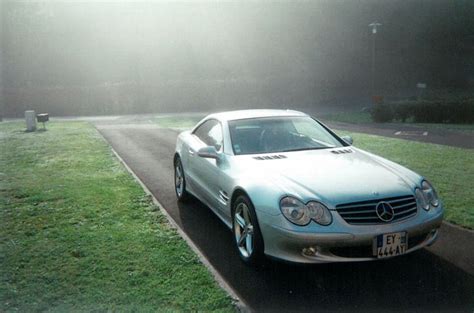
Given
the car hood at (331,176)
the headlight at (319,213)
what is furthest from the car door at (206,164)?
the headlight at (319,213)

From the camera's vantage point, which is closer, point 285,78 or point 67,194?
point 67,194

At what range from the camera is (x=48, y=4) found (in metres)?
40.2

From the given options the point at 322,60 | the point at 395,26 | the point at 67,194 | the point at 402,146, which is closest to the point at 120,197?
the point at 67,194

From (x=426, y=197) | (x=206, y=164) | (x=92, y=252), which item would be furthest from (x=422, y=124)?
(x=92, y=252)

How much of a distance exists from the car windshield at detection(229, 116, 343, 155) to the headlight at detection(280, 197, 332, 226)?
1343mm

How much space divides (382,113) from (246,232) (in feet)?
58.1

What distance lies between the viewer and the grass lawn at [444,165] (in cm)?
597

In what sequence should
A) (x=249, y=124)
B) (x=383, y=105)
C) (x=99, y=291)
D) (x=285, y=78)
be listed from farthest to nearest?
(x=285, y=78), (x=383, y=105), (x=249, y=124), (x=99, y=291)

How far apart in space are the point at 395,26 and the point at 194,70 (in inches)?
849

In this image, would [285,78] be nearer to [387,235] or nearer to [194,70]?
[194,70]

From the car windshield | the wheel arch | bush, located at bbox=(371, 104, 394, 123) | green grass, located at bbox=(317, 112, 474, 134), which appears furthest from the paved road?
bush, located at bbox=(371, 104, 394, 123)

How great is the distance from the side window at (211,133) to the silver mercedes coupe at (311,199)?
6cm

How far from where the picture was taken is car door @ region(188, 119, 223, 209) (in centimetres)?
529

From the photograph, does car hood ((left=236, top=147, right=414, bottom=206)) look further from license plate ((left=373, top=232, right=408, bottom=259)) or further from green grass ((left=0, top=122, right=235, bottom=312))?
green grass ((left=0, top=122, right=235, bottom=312))
